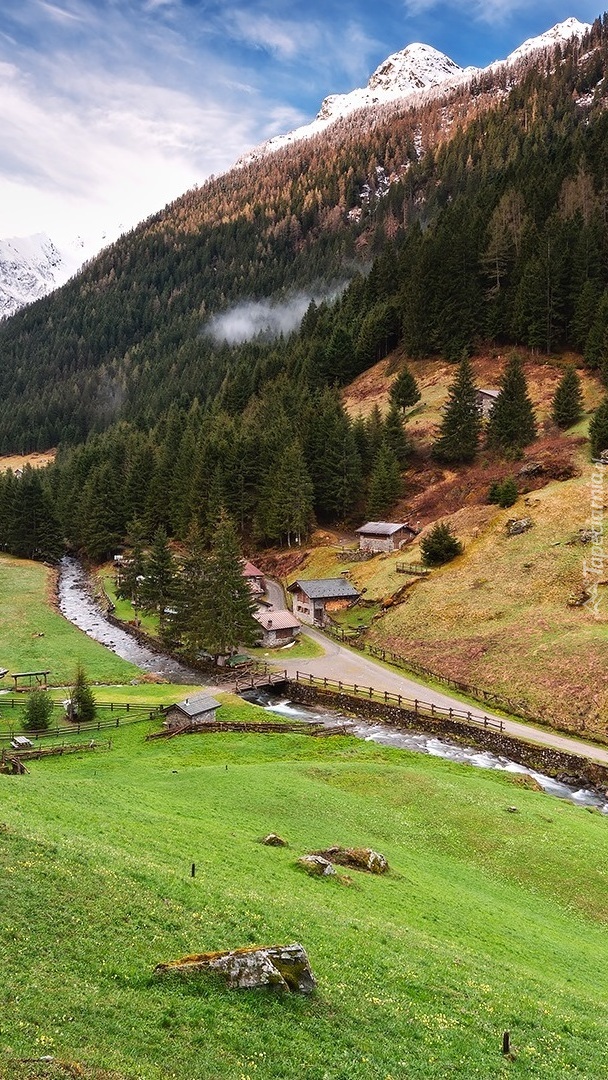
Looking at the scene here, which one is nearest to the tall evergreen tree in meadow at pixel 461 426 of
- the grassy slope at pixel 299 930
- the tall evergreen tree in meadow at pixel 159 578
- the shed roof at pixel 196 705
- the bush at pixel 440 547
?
the bush at pixel 440 547

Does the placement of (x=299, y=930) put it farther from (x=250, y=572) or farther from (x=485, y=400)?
(x=485, y=400)

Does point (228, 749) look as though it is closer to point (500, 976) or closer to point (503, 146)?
point (500, 976)

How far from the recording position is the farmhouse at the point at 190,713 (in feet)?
165

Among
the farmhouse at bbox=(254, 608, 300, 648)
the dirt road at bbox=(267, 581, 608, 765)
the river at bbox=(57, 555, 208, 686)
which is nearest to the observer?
the dirt road at bbox=(267, 581, 608, 765)

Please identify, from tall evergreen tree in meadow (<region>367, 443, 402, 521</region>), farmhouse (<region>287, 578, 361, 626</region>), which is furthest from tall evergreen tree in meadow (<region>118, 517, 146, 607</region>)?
tall evergreen tree in meadow (<region>367, 443, 402, 521</region>)

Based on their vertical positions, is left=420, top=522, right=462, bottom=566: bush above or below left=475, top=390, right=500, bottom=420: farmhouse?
below

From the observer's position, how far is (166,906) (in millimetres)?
17500

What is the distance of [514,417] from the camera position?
303ft

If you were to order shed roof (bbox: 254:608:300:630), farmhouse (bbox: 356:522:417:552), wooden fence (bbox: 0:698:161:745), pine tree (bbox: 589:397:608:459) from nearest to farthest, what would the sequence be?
1. wooden fence (bbox: 0:698:161:745)
2. shed roof (bbox: 254:608:300:630)
3. pine tree (bbox: 589:397:608:459)
4. farmhouse (bbox: 356:522:417:552)

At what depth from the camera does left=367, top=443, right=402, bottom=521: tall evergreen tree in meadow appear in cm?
9806

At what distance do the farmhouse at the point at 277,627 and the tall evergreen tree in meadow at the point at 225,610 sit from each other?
13.4 ft

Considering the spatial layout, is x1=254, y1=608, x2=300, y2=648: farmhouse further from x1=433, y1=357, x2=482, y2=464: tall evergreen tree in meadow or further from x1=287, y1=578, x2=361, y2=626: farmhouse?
x1=433, y1=357, x2=482, y2=464: tall evergreen tree in meadow

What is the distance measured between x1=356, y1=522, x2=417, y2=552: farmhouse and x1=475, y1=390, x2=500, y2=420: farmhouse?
2641 centimetres

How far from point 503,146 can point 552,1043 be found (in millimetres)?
233008
